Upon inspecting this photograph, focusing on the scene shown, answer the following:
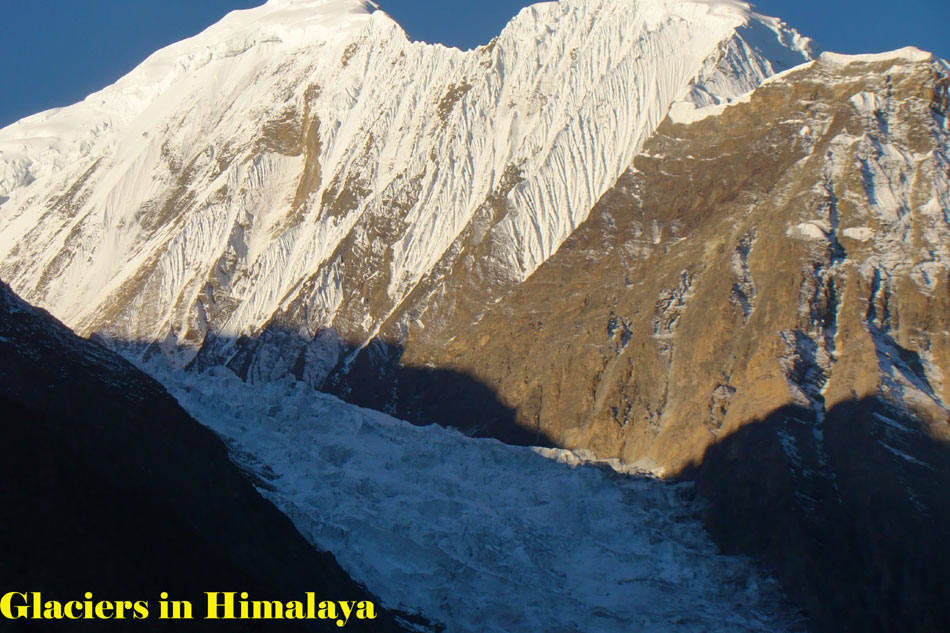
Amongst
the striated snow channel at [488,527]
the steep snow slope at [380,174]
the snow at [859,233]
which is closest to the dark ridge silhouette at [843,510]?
the striated snow channel at [488,527]

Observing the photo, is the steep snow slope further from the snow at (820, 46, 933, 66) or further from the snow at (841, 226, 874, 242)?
the snow at (841, 226, 874, 242)

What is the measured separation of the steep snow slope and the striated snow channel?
78.8 feet

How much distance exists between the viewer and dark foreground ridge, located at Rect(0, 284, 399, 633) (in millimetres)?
57812

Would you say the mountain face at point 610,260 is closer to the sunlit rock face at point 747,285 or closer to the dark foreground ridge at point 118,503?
the sunlit rock face at point 747,285

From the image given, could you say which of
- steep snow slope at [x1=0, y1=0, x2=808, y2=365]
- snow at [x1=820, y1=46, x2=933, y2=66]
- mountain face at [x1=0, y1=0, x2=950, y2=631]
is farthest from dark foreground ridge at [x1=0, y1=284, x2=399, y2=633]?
snow at [x1=820, y1=46, x2=933, y2=66]

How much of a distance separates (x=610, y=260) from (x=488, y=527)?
114 feet

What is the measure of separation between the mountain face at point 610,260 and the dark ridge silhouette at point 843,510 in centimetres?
19

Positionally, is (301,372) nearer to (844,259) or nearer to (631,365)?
(631,365)

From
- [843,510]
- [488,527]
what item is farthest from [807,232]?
[488,527]

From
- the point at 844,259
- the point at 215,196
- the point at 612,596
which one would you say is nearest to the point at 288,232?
the point at 215,196

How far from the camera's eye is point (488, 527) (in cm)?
9906

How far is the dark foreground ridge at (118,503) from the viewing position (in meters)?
57.8

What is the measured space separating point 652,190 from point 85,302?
2555 inches

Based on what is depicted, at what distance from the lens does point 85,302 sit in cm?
16238
